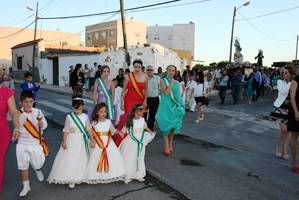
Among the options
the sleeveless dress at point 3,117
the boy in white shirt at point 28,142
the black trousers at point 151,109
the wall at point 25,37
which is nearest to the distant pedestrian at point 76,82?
the black trousers at point 151,109

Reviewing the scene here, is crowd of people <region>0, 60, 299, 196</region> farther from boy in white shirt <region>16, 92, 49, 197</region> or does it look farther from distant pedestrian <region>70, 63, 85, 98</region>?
distant pedestrian <region>70, 63, 85, 98</region>

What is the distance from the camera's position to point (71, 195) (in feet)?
17.1

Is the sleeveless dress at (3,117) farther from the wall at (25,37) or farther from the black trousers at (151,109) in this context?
the wall at (25,37)

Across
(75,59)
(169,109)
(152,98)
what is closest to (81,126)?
(169,109)

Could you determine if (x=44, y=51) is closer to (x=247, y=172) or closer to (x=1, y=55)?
(x=1, y=55)

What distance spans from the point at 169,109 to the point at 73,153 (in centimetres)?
268

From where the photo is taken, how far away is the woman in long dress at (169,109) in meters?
7.64


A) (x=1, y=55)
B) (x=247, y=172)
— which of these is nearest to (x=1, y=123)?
(x=247, y=172)

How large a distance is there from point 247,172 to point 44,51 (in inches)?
1477

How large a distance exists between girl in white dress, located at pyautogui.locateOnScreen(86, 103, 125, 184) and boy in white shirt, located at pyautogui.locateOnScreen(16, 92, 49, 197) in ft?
2.29

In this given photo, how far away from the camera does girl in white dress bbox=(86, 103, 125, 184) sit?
559cm

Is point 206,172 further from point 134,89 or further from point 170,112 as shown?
point 134,89

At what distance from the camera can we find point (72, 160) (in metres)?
5.44

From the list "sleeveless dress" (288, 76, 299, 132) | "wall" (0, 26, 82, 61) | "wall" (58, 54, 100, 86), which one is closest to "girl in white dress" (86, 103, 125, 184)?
"sleeveless dress" (288, 76, 299, 132)
